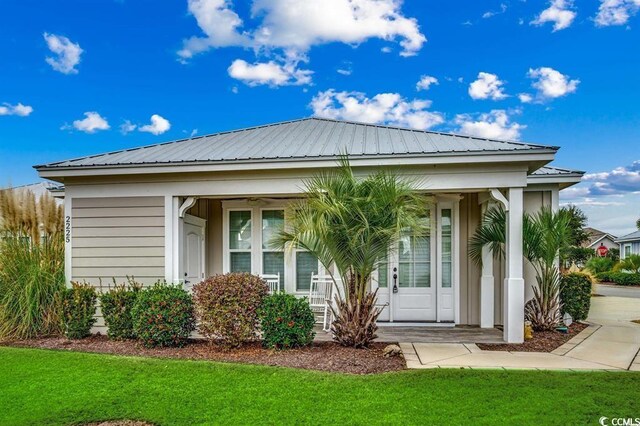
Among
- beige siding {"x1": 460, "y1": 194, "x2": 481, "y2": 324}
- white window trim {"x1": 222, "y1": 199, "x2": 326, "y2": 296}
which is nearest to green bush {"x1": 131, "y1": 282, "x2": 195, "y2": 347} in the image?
white window trim {"x1": 222, "y1": 199, "x2": 326, "y2": 296}

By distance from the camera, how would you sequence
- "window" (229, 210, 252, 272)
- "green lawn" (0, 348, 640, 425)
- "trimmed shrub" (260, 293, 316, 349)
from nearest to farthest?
1. "green lawn" (0, 348, 640, 425)
2. "trimmed shrub" (260, 293, 316, 349)
3. "window" (229, 210, 252, 272)

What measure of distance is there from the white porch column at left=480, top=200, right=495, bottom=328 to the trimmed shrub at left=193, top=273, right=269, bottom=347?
14.5 ft

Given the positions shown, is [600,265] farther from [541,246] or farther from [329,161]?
[329,161]

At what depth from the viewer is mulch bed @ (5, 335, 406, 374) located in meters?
5.37

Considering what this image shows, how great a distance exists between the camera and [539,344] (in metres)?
6.65

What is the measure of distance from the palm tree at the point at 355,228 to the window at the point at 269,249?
2871 mm

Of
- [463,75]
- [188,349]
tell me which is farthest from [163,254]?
[463,75]

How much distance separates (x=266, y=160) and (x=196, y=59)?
8.43m

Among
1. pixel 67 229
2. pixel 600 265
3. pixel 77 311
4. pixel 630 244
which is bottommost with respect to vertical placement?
pixel 600 265

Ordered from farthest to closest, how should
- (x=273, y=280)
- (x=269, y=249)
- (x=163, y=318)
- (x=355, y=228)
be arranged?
1. (x=269, y=249)
2. (x=273, y=280)
3. (x=163, y=318)
4. (x=355, y=228)

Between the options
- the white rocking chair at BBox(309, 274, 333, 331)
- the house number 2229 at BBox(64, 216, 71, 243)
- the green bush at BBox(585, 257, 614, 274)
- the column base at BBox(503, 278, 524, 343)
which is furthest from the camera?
the green bush at BBox(585, 257, 614, 274)

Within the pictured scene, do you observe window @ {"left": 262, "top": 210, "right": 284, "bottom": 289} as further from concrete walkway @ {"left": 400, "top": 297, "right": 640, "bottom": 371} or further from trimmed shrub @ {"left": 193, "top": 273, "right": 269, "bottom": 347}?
concrete walkway @ {"left": 400, "top": 297, "right": 640, "bottom": 371}

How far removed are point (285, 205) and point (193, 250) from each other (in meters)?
2.10

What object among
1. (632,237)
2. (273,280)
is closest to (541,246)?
(273,280)
